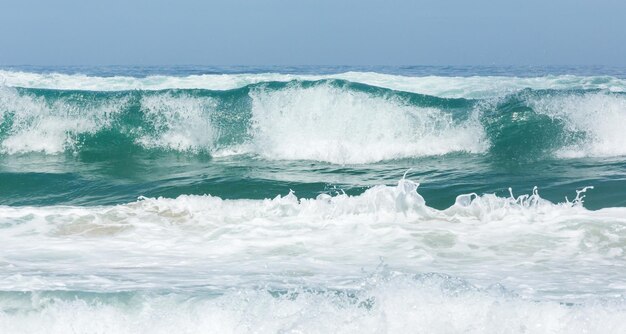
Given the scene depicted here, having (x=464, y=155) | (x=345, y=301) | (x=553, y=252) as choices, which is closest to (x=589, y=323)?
(x=345, y=301)

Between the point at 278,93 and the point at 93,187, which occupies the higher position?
the point at 278,93

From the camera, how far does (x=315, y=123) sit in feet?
45.4

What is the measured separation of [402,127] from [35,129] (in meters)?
7.07

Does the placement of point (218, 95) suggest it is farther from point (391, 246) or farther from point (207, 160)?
point (391, 246)

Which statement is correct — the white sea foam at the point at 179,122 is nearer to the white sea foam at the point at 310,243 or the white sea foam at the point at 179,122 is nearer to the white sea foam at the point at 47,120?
the white sea foam at the point at 47,120

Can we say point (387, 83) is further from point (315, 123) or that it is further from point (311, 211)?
point (311, 211)

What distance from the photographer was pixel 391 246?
20.8 ft

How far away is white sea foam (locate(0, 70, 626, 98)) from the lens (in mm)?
18172

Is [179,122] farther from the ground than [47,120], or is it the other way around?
[179,122]

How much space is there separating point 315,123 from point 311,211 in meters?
6.36

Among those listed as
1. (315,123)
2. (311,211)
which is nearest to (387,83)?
(315,123)

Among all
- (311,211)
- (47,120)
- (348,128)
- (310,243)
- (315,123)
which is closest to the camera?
(310,243)

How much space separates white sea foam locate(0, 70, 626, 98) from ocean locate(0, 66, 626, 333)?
1.51 m

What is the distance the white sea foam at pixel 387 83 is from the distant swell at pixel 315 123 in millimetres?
3260
